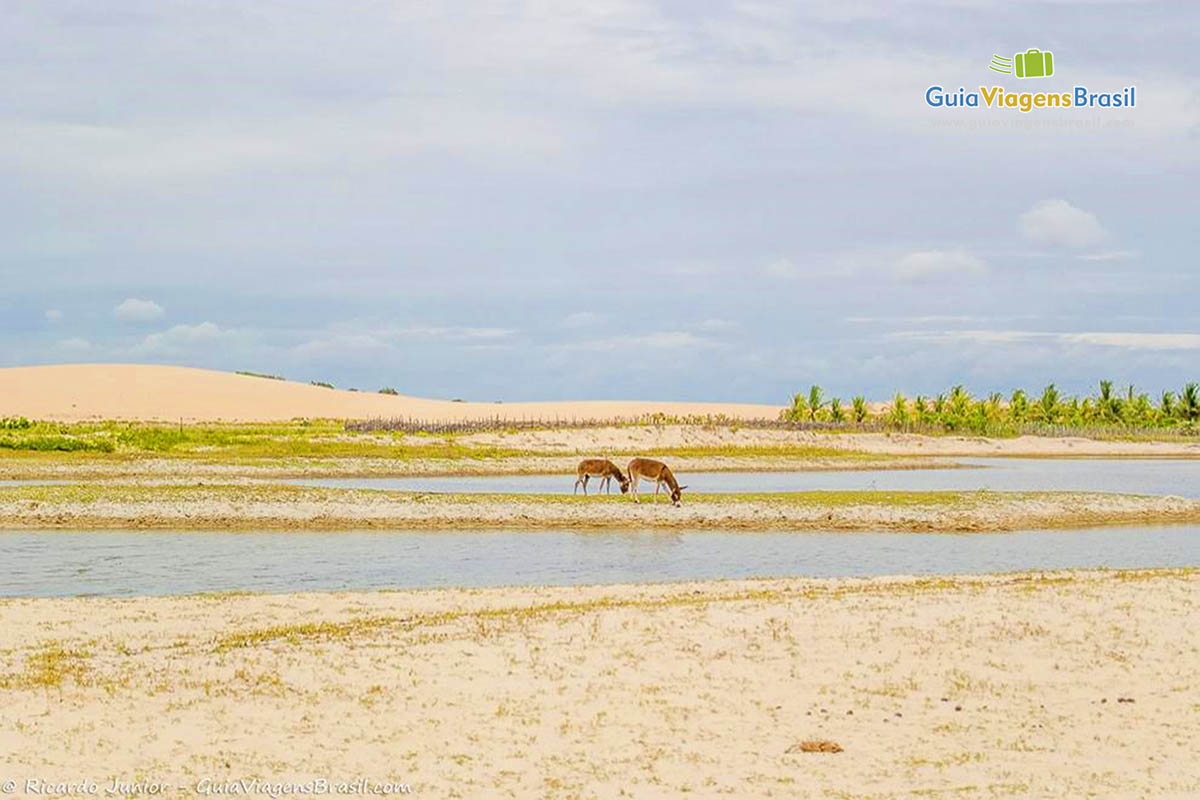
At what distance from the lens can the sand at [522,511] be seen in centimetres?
3312

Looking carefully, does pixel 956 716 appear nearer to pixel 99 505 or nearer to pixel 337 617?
pixel 337 617

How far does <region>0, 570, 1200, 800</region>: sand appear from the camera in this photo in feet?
35.5

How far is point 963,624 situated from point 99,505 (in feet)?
81.3

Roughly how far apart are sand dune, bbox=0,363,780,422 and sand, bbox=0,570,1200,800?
92.1 m

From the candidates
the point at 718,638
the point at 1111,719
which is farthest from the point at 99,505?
the point at 1111,719

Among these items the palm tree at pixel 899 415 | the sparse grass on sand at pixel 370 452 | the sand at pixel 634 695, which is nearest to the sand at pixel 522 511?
the sparse grass on sand at pixel 370 452

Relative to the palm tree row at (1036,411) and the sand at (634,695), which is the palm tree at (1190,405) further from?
the sand at (634,695)

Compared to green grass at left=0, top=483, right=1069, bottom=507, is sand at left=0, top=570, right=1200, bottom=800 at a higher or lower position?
lower

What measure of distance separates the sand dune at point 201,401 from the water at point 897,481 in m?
61.6

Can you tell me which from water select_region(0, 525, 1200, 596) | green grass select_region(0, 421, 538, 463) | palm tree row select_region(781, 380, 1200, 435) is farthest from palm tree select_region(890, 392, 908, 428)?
water select_region(0, 525, 1200, 596)

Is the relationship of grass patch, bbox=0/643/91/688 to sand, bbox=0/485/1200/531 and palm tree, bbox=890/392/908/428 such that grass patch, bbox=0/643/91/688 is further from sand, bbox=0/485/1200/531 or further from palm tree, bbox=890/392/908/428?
palm tree, bbox=890/392/908/428


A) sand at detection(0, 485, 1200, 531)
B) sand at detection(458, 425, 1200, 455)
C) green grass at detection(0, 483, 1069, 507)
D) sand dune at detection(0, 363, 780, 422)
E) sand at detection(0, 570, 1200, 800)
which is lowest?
sand at detection(0, 570, 1200, 800)

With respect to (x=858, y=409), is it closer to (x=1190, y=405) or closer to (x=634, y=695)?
(x=1190, y=405)

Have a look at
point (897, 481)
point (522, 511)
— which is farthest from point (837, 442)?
point (522, 511)
